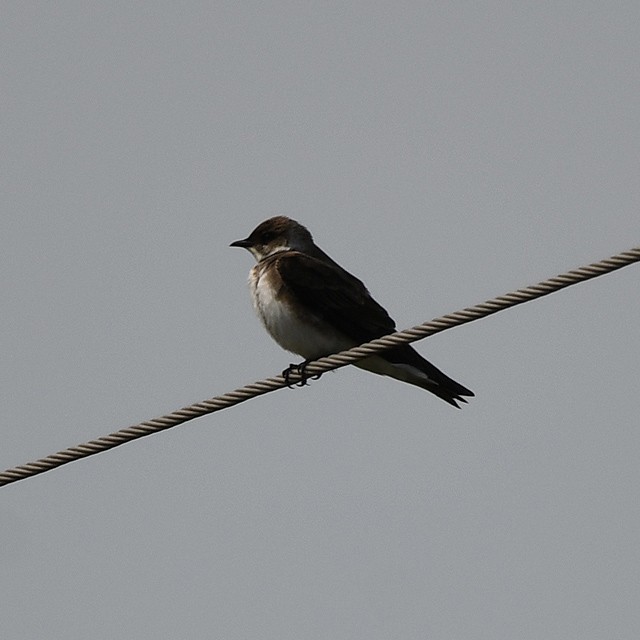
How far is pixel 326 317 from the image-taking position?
10227 millimetres

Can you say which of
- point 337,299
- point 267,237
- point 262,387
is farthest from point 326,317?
point 262,387

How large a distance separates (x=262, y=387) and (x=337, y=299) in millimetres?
2389

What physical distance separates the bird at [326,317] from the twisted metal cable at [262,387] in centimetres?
166

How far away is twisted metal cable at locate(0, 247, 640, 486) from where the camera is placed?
23.3ft

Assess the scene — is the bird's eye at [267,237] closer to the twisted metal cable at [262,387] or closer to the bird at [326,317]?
the bird at [326,317]

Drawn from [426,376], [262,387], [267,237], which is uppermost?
[267,237]

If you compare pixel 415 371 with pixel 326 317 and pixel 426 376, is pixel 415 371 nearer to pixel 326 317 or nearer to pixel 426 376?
pixel 426 376

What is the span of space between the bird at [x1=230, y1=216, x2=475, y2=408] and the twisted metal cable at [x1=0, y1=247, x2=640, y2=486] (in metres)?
1.66

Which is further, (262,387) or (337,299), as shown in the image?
(337,299)

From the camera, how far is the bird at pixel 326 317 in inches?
394

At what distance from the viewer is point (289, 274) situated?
409 inches

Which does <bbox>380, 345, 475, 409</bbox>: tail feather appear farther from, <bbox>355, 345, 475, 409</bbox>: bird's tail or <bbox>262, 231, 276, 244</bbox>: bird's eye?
<bbox>262, 231, 276, 244</bbox>: bird's eye

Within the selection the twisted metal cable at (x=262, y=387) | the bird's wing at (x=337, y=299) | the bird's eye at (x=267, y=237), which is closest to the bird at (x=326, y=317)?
the bird's wing at (x=337, y=299)

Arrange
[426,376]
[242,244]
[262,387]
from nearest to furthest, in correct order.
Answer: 1. [262,387]
2. [426,376]
3. [242,244]
